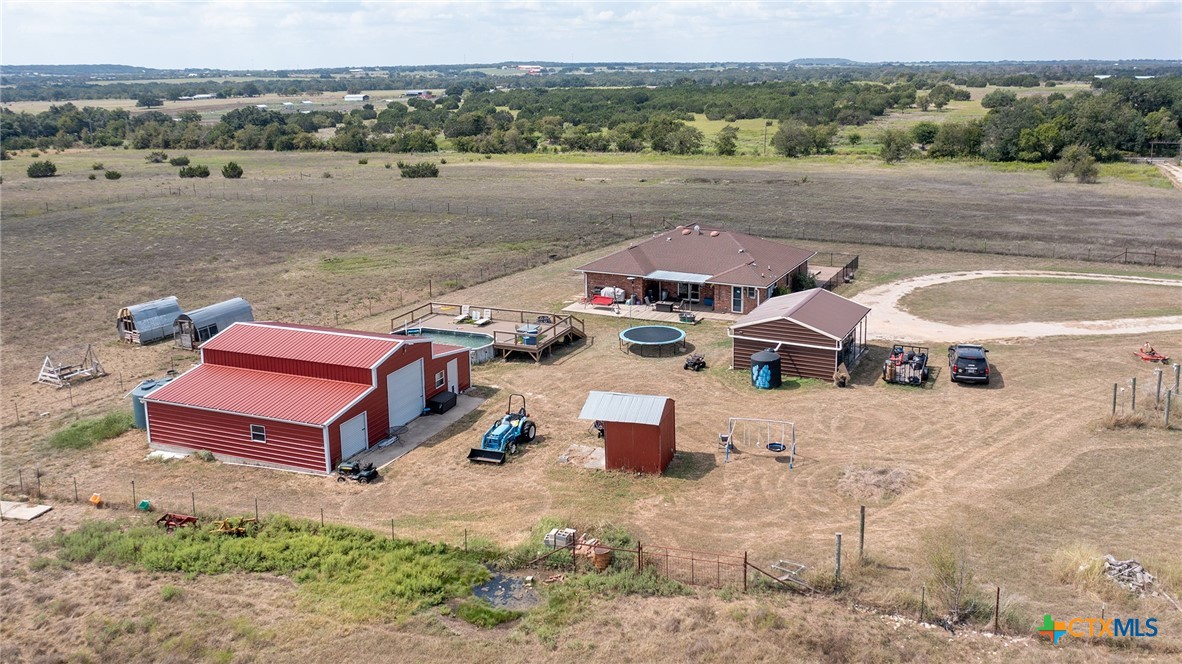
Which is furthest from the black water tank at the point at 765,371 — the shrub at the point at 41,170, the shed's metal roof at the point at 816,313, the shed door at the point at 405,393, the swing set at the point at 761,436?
the shrub at the point at 41,170

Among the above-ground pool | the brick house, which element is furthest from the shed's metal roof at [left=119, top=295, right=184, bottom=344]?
the brick house

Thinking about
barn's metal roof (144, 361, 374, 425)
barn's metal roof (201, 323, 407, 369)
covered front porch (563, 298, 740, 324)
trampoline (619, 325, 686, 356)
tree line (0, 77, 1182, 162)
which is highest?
tree line (0, 77, 1182, 162)

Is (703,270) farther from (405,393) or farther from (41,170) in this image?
(41,170)

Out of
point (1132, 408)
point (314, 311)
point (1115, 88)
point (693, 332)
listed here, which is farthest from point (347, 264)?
point (1115, 88)

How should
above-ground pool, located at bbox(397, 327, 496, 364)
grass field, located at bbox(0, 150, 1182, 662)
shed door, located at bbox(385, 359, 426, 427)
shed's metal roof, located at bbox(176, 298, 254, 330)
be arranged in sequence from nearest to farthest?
1. grass field, located at bbox(0, 150, 1182, 662)
2. shed door, located at bbox(385, 359, 426, 427)
3. above-ground pool, located at bbox(397, 327, 496, 364)
4. shed's metal roof, located at bbox(176, 298, 254, 330)

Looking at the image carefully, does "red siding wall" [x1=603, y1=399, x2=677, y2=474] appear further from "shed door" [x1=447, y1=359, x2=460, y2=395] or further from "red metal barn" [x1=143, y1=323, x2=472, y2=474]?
"shed door" [x1=447, y1=359, x2=460, y2=395]

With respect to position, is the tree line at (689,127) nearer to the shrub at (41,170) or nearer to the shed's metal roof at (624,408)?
the shrub at (41,170)

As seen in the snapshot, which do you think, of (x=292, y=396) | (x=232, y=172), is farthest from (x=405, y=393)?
(x=232, y=172)
